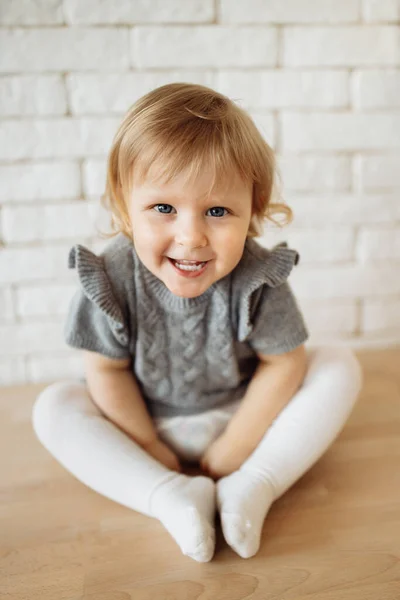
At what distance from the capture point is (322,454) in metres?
0.90

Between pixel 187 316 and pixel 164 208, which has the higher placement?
pixel 164 208

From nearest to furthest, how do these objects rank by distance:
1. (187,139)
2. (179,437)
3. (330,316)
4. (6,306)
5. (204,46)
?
(187,139) → (179,437) → (204,46) → (6,306) → (330,316)

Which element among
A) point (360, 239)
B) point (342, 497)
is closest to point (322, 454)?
point (342, 497)

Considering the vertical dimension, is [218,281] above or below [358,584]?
above

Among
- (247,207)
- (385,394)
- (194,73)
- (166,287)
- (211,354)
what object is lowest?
(385,394)

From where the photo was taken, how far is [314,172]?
1116 millimetres

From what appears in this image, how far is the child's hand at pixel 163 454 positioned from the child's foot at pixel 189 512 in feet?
0.26

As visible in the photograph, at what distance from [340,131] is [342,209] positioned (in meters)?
0.15

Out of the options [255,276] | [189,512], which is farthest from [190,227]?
[189,512]

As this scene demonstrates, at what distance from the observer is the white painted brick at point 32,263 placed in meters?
1.10

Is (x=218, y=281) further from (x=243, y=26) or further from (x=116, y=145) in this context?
(x=243, y=26)

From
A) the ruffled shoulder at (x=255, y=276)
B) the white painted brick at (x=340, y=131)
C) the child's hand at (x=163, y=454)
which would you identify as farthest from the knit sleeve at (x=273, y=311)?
the white painted brick at (x=340, y=131)

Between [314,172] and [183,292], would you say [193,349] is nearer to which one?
[183,292]

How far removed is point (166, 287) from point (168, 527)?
318 mm
